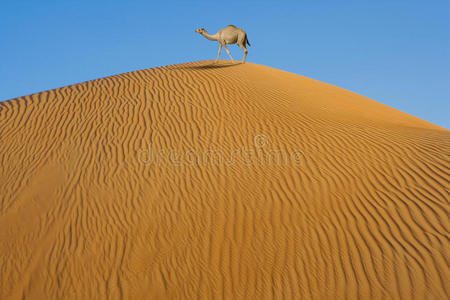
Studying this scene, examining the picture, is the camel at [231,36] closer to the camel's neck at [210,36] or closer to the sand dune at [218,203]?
the camel's neck at [210,36]

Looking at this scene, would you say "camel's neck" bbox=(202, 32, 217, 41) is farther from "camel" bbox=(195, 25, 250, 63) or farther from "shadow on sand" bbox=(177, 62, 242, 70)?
"shadow on sand" bbox=(177, 62, 242, 70)

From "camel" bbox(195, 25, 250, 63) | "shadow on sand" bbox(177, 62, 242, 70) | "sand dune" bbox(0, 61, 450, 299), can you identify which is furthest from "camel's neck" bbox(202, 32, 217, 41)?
"sand dune" bbox(0, 61, 450, 299)

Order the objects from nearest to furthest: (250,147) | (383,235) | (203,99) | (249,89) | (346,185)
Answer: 1. (383,235)
2. (346,185)
3. (250,147)
4. (203,99)
5. (249,89)

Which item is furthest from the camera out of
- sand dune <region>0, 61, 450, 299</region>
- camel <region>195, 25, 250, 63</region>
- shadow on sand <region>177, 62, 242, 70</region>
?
shadow on sand <region>177, 62, 242, 70</region>

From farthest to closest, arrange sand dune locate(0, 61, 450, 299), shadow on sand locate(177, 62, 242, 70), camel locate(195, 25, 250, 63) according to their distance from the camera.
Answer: shadow on sand locate(177, 62, 242, 70) < camel locate(195, 25, 250, 63) < sand dune locate(0, 61, 450, 299)

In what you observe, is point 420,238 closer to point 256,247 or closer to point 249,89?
point 256,247

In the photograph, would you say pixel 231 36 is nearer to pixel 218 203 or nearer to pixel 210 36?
pixel 210 36

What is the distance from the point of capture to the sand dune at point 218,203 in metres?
5.24

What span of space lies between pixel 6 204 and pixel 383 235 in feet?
22.9

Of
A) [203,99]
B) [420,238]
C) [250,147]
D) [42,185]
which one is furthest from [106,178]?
[420,238]

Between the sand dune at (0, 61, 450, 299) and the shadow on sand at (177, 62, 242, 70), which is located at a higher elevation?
the shadow on sand at (177, 62, 242, 70)

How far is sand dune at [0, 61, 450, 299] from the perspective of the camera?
524 cm

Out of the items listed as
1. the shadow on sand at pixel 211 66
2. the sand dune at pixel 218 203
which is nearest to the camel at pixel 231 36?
the shadow on sand at pixel 211 66

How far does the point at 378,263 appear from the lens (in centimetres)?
514
